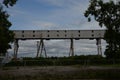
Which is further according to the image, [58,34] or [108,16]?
[58,34]

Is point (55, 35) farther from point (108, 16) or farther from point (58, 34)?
point (108, 16)

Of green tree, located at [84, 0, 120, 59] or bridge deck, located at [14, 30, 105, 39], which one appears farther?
bridge deck, located at [14, 30, 105, 39]

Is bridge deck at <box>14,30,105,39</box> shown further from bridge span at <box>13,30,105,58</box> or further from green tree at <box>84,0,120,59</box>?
green tree at <box>84,0,120,59</box>

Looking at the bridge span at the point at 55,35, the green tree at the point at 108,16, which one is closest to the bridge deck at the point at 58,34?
the bridge span at the point at 55,35

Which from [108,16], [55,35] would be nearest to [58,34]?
[55,35]

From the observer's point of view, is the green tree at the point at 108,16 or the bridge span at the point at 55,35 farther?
the bridge span at the point at 55,35

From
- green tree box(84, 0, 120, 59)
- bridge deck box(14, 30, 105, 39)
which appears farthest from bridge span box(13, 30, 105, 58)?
green tree box(84, 0, 120, 59)

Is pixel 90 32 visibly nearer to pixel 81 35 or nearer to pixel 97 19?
pixel 81 35

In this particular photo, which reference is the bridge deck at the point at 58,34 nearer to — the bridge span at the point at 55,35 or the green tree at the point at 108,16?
the bridge span at the point at 55,35

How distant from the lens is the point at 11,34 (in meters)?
67.9

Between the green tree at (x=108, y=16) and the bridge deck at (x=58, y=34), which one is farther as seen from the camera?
the bridge deck at (x=58, y=34)

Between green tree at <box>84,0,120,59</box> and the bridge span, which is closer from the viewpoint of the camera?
green tree at <box>84,0,120,59</box>

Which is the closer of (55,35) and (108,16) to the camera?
(108,16)

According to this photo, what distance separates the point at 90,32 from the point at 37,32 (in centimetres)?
1336
